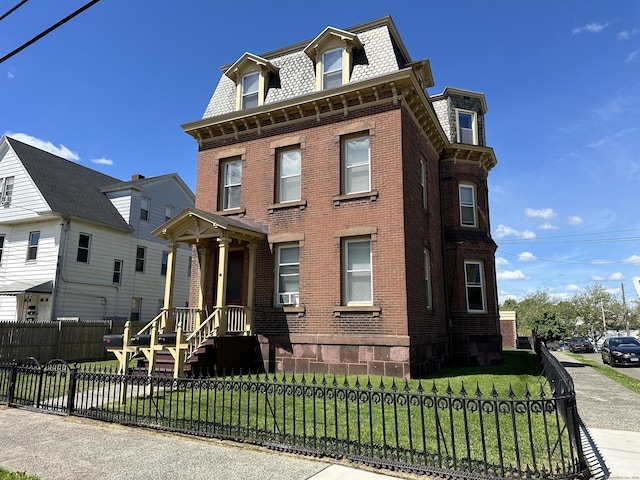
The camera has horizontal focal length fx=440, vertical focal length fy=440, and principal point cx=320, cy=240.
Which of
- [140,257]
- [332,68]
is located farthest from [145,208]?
[332,68]

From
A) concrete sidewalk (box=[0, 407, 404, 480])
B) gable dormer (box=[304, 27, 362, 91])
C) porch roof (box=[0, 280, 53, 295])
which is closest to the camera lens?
concrete sidewalk (box=[0, 407, 404, 480])

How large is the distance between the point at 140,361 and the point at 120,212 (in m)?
16.3

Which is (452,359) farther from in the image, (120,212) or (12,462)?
(120,212)

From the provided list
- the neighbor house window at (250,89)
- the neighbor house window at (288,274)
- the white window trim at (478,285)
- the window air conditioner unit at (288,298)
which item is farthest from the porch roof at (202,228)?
the white window trim at (478,285)

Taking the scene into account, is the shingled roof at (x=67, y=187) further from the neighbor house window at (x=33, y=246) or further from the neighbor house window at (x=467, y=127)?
the neighbor house window at (x=467, y=127)

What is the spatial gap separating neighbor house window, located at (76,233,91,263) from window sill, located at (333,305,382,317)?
648 inches

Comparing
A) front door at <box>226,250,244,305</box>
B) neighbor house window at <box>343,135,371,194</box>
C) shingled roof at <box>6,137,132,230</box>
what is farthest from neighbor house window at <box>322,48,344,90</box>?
shingled roof at <box>6,137,132,230</box>

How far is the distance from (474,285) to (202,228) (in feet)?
35.5

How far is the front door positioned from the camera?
49.2 feet

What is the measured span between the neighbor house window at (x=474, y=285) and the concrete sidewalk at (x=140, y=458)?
42.9 feet

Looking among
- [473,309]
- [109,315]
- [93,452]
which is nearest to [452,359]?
[473,309]

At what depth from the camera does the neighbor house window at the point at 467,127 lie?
63.6 ft

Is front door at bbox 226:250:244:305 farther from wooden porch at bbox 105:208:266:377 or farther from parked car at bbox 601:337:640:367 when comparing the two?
parked car at bbox 601:337:640:367

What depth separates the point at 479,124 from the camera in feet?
64.8
